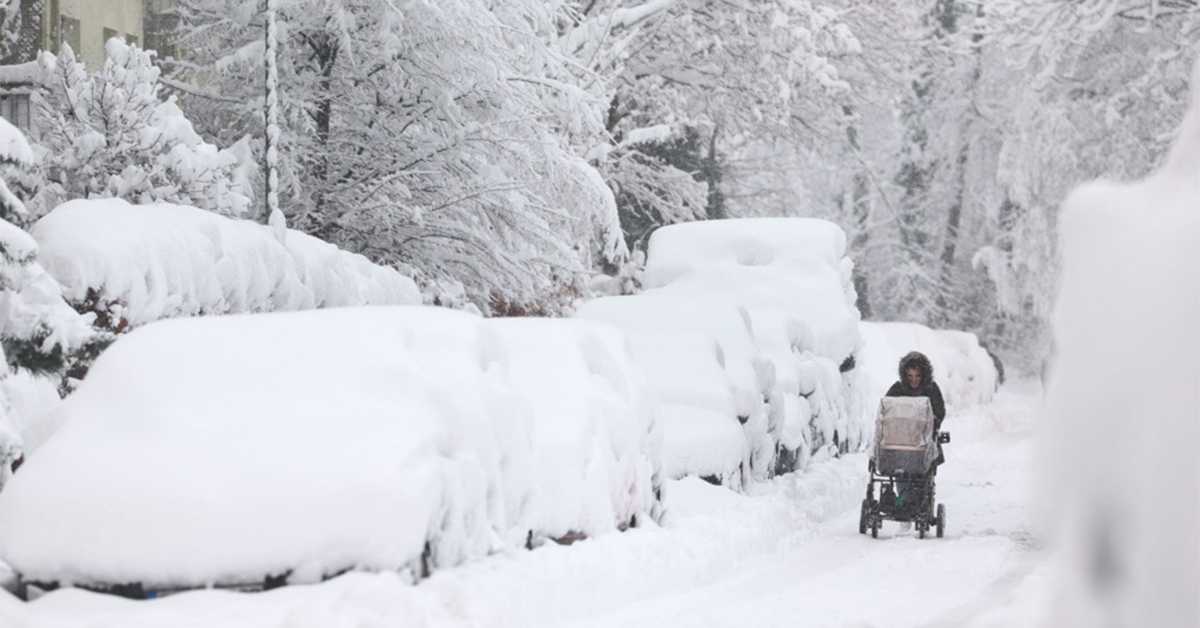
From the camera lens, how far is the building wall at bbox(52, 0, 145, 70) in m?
27.5

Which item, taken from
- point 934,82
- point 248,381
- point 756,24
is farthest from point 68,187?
point 934,82

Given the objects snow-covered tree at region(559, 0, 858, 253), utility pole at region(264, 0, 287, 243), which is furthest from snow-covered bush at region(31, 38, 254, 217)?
snow-covered tree at region(559, 0, 858, 253)

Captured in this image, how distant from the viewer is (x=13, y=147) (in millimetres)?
12258

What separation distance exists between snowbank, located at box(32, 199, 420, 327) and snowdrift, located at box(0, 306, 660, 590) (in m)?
3.22

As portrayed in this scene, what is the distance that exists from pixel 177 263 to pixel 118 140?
199 cm

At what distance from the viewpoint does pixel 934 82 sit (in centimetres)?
5969

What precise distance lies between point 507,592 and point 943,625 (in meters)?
2.35

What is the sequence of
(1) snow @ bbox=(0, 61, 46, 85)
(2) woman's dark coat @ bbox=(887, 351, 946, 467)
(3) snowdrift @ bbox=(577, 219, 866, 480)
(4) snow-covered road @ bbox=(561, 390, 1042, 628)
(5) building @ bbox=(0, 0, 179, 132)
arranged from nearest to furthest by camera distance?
(4) snow-covered road @ bbox=(561, 390, 1042, 628)
(3) snowdrift @ bbox=(577, 219, 866, 480)
(2) woman's dark coat @ bbox=(887, 351, 946, 467)
(1) snow @ bbox=(0, 61, 46, 85)
(5) building @ bbox=(0, 0, 179, 132)

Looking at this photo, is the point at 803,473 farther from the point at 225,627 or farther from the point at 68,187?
the point at 225,627

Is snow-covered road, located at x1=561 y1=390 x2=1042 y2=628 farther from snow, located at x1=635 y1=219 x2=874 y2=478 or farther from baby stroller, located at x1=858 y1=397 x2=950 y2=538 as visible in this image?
snow, located at x1=635 y1=219 x2=874 y2=478

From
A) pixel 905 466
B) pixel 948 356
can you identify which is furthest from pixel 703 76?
pixel 905 466

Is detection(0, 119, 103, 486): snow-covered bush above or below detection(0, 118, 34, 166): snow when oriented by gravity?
below

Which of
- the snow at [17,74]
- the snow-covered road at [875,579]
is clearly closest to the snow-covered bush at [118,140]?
the snow-covered road at [875,579]

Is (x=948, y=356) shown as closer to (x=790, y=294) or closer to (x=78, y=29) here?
(x=790, y=294)
